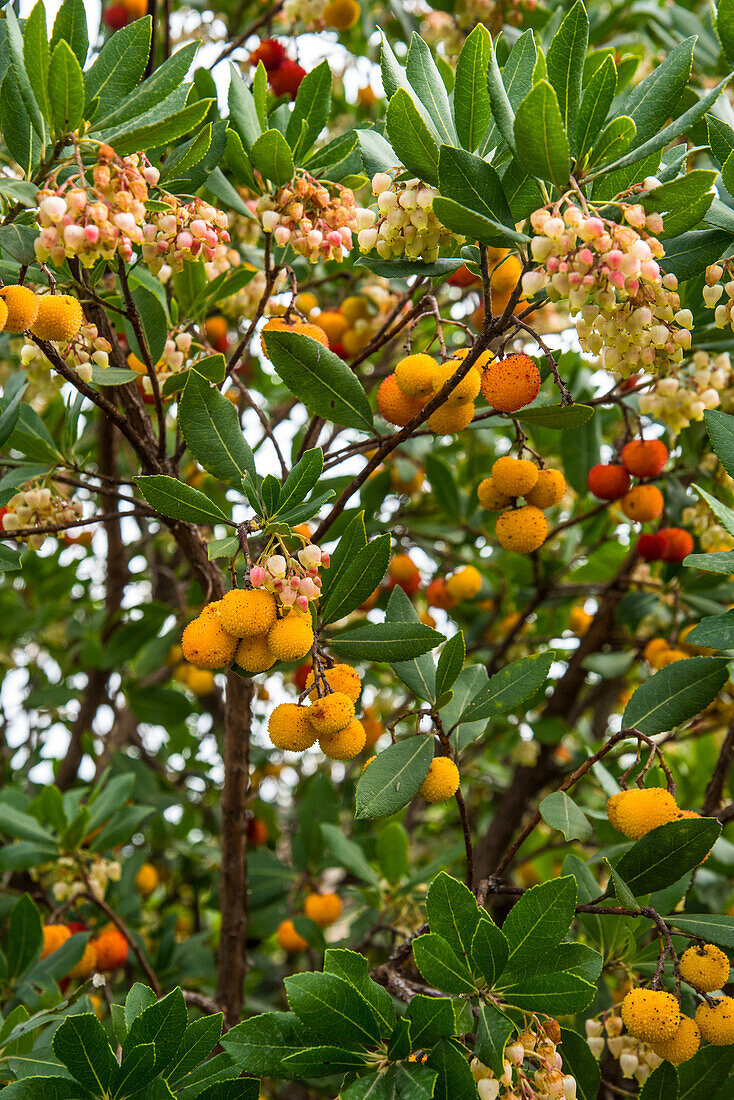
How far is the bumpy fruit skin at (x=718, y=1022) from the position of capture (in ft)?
3.72

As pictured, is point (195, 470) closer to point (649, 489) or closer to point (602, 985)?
point (649, 489)

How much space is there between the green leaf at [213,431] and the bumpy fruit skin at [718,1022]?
0.95 m

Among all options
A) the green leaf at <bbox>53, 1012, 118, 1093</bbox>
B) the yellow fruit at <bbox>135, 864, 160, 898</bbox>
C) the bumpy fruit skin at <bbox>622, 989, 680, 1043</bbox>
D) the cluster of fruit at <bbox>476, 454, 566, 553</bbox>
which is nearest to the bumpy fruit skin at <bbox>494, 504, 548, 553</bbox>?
the cluster of fruit at <bbox>476, 454, 566, 553</bbox>

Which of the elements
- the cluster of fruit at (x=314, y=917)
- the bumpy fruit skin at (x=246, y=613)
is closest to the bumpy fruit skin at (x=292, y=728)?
the bumpy fruit skin at (x=246, y=613)

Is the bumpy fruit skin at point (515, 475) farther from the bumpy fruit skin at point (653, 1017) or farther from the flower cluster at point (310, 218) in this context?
the bumpy fruit skin at point (653, 1017)

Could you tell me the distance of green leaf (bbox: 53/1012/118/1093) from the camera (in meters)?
1.00

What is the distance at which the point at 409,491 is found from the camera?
287 centimetres

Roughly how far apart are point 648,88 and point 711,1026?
48.3 inches

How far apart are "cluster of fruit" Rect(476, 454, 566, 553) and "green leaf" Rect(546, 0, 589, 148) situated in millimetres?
500

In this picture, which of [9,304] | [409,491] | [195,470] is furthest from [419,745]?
[195,470]

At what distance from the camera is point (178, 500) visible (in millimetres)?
1133

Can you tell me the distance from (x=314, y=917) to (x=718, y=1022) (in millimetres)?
1441

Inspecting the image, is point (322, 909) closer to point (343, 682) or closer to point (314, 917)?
point (314, 917)

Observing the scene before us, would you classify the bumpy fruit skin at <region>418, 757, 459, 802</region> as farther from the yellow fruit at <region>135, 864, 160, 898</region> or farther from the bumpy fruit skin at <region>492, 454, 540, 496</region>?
the yellow fruit at <region>135, 864, 160, 898</region>
